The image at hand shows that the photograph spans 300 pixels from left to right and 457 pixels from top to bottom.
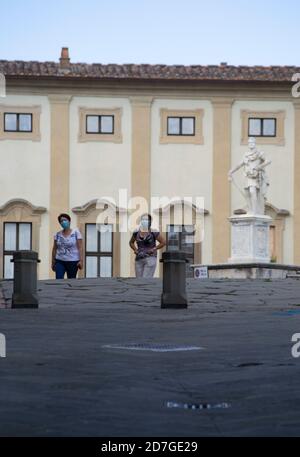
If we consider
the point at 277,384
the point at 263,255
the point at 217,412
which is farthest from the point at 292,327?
the point at 263,255

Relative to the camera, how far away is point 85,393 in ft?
25.5

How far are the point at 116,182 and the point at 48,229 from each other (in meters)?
2.50

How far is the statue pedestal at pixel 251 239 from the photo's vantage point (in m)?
33.1

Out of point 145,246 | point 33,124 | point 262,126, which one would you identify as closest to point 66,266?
point 145,246

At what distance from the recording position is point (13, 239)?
42969 mm

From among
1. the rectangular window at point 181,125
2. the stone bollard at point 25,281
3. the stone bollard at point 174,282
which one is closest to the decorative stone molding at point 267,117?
the rectangular window at point 181,125

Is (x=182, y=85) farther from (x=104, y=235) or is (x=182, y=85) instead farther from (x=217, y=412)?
(x=217, y=412)

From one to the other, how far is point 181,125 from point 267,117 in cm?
267

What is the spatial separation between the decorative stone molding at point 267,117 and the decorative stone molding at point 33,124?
20.5 feet

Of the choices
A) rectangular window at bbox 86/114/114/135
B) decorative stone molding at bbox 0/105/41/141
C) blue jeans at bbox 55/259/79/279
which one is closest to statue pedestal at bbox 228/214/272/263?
rectangular window at bbox 86/114/114/135

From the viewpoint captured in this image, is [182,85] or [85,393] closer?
[85,393]

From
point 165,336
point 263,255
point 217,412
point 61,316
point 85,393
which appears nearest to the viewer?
point 217,412

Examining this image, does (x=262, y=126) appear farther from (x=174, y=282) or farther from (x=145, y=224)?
(x=174, y=282)

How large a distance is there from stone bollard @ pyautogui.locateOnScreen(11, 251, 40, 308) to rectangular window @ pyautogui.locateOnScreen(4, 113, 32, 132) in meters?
25.8
